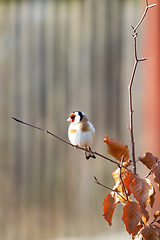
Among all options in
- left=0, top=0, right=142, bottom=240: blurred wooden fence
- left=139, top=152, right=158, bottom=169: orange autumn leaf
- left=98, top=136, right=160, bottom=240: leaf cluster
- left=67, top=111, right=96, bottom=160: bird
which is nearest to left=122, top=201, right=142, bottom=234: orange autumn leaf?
left=98, top=136, right=160, bottom=240: leaf cluster

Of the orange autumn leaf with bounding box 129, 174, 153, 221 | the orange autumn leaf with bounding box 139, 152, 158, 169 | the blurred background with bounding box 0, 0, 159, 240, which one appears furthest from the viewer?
the blurred background with bounding box 0, 0, 159, 240

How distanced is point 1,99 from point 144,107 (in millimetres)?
977

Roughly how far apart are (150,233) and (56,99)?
1.89 metres

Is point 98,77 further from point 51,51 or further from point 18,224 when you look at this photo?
point 18,224

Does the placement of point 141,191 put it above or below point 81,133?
below

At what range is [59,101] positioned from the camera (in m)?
2.78

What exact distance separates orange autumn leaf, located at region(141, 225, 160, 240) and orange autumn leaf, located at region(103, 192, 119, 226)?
9 cm

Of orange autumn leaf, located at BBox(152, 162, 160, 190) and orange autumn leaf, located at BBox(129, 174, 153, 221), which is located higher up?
orange autumn leaf, located at BBox(152, 162, 160, 190)

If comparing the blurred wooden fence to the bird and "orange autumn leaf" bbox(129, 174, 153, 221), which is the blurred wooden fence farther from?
"orange autumn leaf" bbox(129, 174, 153, 221)

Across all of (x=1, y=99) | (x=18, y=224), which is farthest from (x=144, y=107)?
(x=18, y=224)

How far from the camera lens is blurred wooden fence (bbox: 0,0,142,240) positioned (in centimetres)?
275

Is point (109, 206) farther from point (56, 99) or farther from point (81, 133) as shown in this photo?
point (56, 99)

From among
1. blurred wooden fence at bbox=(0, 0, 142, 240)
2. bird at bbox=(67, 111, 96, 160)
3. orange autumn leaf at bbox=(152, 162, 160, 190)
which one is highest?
blurred wooden fence at bbox=(0, 0, 142, 240)

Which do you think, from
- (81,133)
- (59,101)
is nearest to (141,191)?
(81,133)
